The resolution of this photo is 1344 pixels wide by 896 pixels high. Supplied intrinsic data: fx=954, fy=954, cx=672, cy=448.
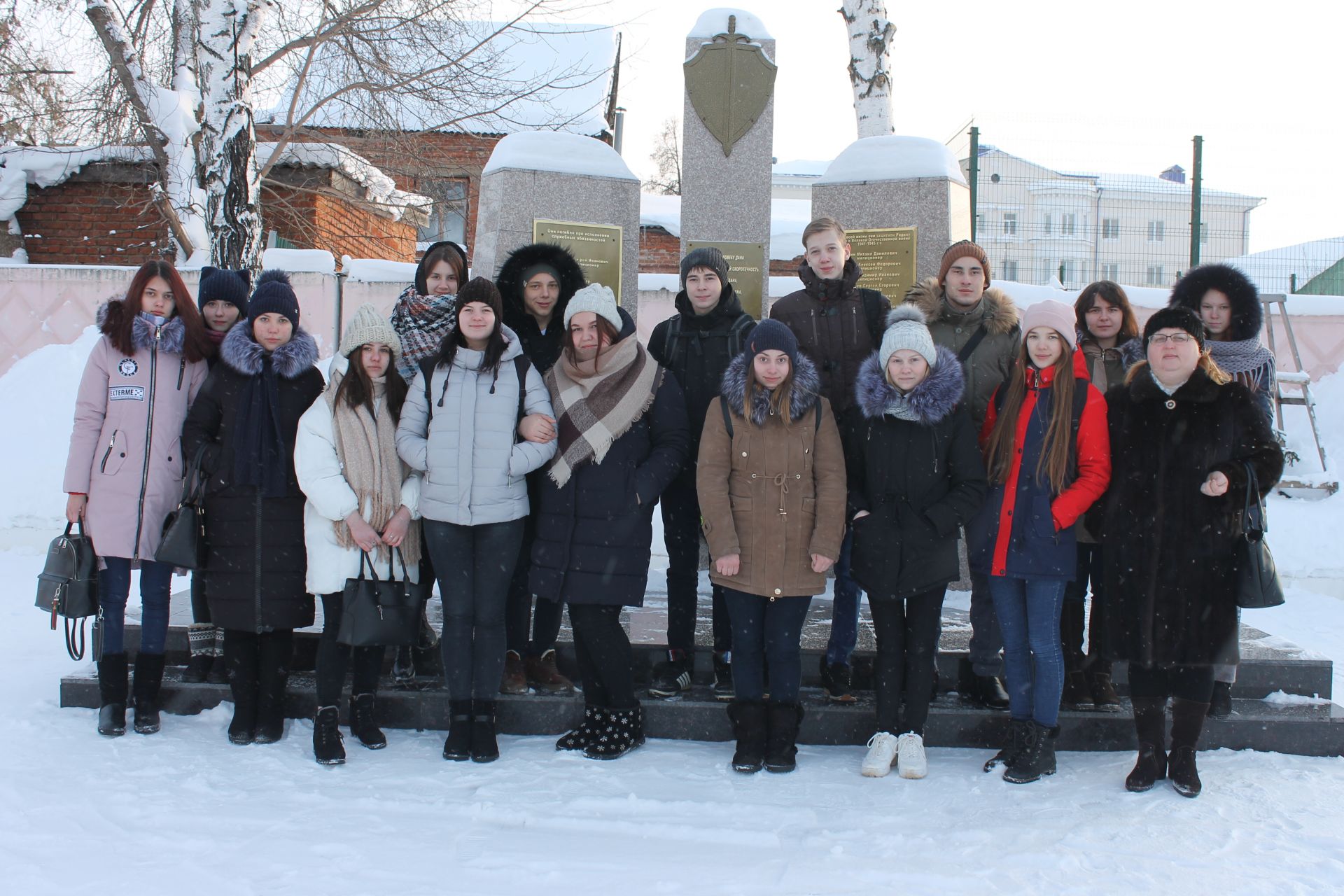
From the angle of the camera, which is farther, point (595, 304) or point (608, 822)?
point (595, 304)

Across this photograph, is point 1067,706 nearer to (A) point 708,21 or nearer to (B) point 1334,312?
(A) point 708,21

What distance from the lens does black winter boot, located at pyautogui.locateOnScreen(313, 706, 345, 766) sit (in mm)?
3387

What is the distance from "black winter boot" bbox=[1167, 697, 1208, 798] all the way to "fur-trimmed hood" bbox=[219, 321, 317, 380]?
3409 millimetres

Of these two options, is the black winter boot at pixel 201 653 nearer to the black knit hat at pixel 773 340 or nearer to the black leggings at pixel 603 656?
the black leggings at pixel 603 656

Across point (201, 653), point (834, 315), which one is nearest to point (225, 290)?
point (201, 653)

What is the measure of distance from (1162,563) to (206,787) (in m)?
3.33

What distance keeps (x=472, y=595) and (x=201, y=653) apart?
1385 millimetres

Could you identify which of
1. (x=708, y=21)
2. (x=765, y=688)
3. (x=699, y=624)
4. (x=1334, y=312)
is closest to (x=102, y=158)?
(x=708, y=21)

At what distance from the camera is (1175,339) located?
10.8ft

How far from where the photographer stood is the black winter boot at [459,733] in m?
3.48

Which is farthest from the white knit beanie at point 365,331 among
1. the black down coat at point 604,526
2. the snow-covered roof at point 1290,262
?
the snow-covered roof at point 1290,262

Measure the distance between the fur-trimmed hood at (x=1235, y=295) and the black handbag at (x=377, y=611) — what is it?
10.2 feet

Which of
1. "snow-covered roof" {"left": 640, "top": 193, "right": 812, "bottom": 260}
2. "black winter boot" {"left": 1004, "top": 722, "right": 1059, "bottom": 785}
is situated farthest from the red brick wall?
"black winter boot" {"left": 1004, "top": 722, "right": 1059, "bottom": 785}

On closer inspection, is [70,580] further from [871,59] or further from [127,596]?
[871,59]
